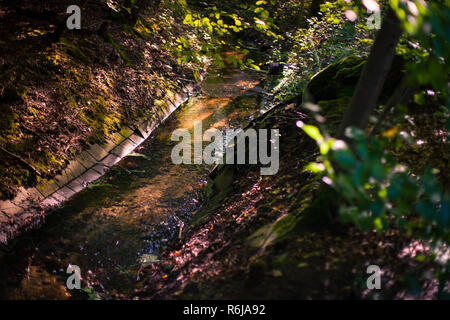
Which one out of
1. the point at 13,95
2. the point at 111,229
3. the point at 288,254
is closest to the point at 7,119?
the point at 13,95

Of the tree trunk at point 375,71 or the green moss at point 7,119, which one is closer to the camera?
the tree trunk at point 375,71

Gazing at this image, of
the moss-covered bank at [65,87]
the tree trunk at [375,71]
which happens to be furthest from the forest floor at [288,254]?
the moss-covered bank at [65,87]

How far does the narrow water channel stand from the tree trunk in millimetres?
3496

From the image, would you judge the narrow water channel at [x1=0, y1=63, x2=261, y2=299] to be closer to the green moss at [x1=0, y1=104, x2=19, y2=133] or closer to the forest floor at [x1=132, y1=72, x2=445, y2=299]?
the forest floor at [x1=132, y1=72, x2=445, y2=299]

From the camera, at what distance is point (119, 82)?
8.67 metres

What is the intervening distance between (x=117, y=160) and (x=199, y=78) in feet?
20.4

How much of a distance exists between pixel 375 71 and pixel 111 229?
181 inches

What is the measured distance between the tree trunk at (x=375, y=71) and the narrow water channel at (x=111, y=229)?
3.50m

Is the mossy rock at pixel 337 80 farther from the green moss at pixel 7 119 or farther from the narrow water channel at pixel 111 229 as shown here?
the green moss at pixel 7 119

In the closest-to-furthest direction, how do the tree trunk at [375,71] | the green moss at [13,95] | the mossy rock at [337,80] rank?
the tree trunk at [375,71] < the mossy rock at [337,80] < the green moss at [13,95]

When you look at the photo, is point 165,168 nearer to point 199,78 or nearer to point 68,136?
point 68,136

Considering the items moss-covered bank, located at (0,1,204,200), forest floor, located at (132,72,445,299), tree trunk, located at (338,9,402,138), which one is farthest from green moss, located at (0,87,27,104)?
tree trunk, located at (338,9,402,138)

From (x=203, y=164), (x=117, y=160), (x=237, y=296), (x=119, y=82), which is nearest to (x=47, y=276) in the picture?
(x=237, y=296)

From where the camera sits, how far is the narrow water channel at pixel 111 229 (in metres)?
4.39
